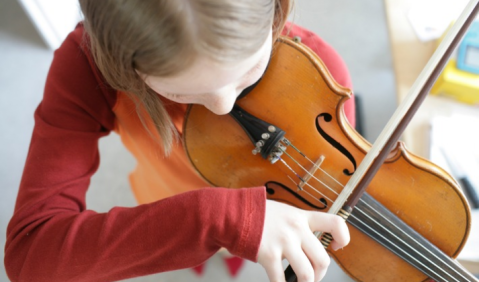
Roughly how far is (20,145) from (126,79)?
124 centimetres

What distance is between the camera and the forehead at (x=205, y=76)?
41cm

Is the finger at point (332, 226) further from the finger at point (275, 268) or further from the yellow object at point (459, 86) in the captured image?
the yellow object at point (459, 86)

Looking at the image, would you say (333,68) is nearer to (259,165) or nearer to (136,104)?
(259,165)

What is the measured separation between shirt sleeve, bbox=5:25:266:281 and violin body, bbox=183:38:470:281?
15 centimetres

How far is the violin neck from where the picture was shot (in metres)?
0.58

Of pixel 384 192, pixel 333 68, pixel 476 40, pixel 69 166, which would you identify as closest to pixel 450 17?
pixel 476 40

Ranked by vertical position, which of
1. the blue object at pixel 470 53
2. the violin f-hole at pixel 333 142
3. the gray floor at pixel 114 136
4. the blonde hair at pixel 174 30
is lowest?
Result: the gray floor at pixel 114 136

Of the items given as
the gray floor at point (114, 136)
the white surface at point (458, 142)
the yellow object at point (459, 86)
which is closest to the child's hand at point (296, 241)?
the white surface at point (458, 142)

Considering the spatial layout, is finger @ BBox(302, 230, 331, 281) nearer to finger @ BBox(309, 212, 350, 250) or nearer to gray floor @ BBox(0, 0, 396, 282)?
finger @ BBox(309, 212, 350, 250)

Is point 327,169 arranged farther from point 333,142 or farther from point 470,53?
point 470,53

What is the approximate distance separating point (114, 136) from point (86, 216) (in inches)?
39.5

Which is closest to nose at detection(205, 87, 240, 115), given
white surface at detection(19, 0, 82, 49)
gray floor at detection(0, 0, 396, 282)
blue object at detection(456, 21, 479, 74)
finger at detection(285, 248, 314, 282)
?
finger at detection(285, 248, 314, 282)

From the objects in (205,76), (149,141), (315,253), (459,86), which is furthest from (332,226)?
(459,86)

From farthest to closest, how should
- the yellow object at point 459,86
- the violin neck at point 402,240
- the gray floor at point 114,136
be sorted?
1. the gray floor at point 114,136
2. the yellow object at point 459,86
3. the violin neck at point 402,240
